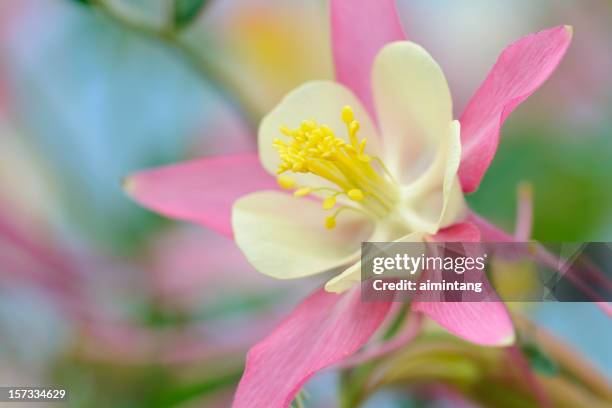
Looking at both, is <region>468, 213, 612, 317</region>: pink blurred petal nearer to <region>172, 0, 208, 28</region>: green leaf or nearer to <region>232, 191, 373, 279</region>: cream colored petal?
<region>232, 191, 373, 279</region>: cream colored petal

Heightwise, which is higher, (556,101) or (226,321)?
(556,101)

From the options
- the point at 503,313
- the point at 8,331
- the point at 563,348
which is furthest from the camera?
the point at 8,331

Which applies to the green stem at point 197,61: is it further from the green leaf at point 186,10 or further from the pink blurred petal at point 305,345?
the pink blurred petal at point 305,345

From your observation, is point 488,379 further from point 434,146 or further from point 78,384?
point 78,384

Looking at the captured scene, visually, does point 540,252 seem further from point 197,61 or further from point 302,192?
point 197,61

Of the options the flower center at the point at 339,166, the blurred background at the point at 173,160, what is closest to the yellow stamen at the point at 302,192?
the flower center at the point at 339,166

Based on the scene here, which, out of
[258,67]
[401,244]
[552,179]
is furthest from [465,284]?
[258,67]

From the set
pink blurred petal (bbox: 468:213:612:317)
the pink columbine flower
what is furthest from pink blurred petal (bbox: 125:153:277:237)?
pink blurred petal (bbox: 468:213:612:317)
